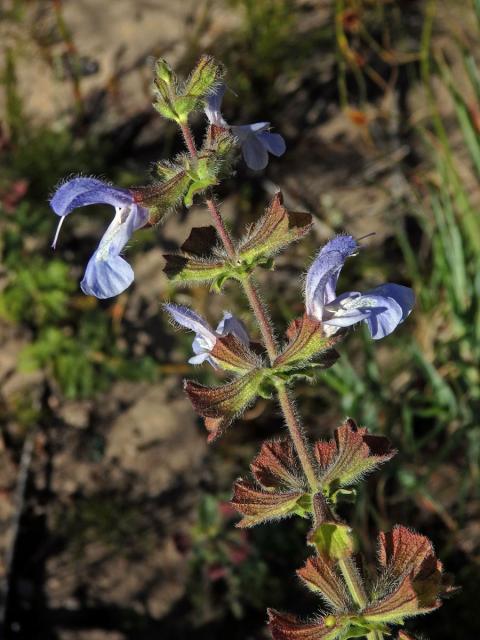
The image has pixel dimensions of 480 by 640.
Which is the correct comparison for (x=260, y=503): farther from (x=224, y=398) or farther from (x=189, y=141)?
(x=189, y=141)

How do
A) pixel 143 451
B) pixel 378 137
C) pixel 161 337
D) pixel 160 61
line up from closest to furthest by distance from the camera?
pixel 160 61 → pixel 143 451 → pixel 161 337 → pixel 378 137

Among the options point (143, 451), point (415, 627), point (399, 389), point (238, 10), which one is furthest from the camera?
point (238, 10)

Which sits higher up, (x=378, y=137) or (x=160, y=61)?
(x=378, y=137)

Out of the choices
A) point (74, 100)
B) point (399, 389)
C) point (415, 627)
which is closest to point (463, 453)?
point (399, 389)

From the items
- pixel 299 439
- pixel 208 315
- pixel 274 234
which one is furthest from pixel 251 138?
pixel 208 315

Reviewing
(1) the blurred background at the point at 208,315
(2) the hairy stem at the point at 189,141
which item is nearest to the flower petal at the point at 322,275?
(2) the hairy stem at the point at 189,141

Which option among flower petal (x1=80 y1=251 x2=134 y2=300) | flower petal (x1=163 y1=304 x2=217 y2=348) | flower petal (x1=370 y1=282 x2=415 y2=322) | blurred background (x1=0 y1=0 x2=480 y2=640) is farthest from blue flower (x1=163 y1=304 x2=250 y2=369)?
blurred background (x1=0 y1=0 x2=480 y2=640)

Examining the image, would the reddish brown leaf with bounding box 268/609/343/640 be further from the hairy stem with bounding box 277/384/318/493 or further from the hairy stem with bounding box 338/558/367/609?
the hairy stem with bounding box 277/384/318/493

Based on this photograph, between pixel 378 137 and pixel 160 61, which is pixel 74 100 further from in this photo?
pixel 160 61
